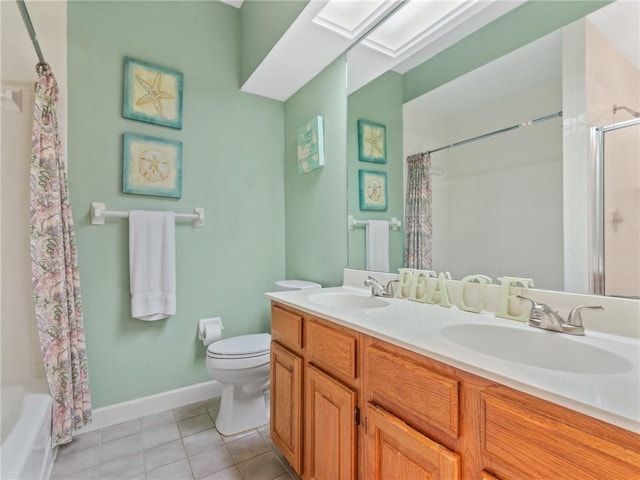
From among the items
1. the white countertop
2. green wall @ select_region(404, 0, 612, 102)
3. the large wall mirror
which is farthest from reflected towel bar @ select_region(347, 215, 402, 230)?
green wall @ select_region(404, 0, 612, 102)

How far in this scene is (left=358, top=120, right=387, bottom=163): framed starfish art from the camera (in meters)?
1.71

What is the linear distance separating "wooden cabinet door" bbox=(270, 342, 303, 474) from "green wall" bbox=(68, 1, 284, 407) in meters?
0.85

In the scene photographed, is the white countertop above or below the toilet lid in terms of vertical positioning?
above

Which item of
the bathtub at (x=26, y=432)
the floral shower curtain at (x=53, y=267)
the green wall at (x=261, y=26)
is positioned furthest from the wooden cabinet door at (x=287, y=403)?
the green wall at (x=261, y=26)

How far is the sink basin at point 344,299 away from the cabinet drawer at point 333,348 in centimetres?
25

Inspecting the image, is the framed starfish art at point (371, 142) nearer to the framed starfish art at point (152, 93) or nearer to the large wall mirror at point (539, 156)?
the large wall mirror at point (539, 156)

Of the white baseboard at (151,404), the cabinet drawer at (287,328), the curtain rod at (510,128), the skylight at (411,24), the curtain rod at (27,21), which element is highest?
the skylight at (411,24)

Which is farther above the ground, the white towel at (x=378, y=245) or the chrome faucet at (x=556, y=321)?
the white towel at (x=378, y=245)

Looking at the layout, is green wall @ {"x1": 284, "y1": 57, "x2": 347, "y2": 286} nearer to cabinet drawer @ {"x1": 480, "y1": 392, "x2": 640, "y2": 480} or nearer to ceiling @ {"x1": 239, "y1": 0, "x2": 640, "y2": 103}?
ceiling @ {"x1": 239, "y1": 0, "x2": 640, "y2": 103}

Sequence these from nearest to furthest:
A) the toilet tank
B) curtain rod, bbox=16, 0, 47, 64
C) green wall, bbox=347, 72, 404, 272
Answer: curtain rod, bbox=16, 0, 47, 64, green wall, bbox=347, 72, 404, 272, the toilet tank

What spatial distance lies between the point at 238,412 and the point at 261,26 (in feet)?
7.80

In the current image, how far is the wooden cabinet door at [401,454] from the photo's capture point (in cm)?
72

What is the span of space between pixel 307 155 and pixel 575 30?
1482 millimetres

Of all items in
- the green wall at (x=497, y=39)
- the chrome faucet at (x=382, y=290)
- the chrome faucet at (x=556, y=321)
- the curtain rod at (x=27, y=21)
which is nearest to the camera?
the chrome faucet at (x=556, y=321)
